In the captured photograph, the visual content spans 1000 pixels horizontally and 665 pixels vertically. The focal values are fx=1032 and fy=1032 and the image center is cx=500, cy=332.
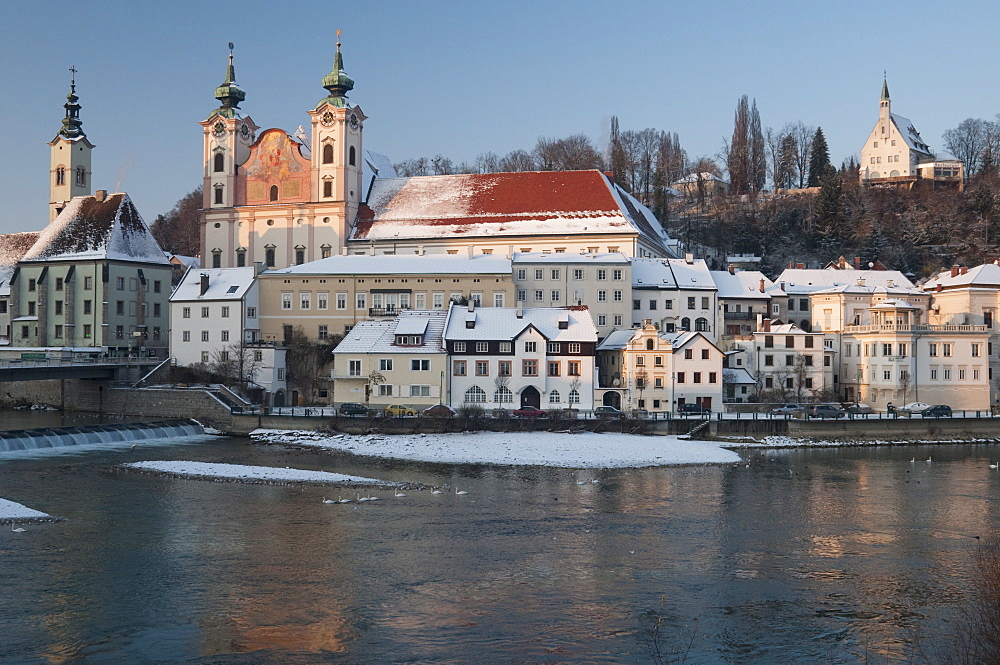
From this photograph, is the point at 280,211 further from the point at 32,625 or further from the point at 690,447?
the point at 32,625

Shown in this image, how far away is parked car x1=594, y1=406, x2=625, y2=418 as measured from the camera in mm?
50131

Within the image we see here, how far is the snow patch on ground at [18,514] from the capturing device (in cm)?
2766

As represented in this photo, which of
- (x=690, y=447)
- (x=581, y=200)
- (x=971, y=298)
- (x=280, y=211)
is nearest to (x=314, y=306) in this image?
(x=280, y=211)

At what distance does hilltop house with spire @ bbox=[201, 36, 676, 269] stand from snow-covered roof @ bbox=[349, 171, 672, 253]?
10 cm

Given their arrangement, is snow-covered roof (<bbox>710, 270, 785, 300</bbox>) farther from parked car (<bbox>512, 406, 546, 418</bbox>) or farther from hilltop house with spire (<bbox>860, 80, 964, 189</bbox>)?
Result: hilltop house with spire (<bbox>860, 80, 964, 189</bbox>)

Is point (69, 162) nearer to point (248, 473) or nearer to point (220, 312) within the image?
point (220, 312)

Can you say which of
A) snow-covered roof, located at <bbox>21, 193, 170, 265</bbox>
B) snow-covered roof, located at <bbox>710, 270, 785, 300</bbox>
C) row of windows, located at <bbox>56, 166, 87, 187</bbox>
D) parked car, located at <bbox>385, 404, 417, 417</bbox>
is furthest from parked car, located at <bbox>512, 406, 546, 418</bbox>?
row of windows, located at <bbox>56, 166, 87, 187</bbox>

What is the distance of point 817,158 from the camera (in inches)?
4375

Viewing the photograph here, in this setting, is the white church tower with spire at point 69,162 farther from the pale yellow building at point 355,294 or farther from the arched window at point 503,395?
the arched window at point 503,395

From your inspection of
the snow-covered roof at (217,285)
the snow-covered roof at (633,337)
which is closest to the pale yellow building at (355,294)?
the snow-covered roof at (217,285)

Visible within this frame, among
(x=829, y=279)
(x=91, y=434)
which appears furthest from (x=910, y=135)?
(x=91, y=434)

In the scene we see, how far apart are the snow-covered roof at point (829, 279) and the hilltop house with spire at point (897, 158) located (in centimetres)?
3849

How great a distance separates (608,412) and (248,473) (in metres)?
20.5

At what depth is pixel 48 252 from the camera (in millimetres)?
Answer: 71812
